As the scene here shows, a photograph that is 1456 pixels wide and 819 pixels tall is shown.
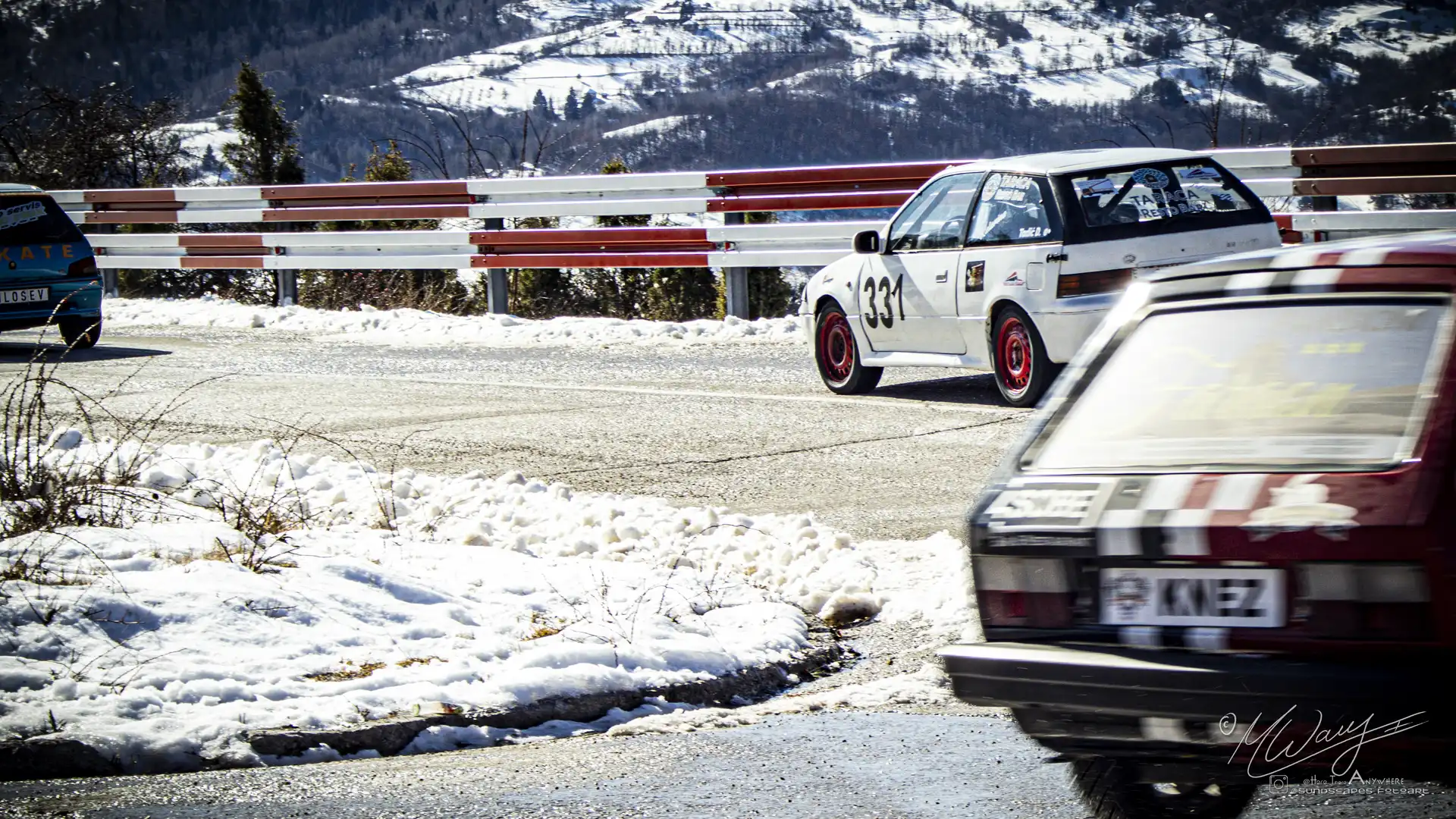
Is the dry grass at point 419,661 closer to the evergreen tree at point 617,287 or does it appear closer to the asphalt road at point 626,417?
the asphalt road at point 626,417

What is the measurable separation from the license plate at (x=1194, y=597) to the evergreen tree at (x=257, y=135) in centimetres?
2350

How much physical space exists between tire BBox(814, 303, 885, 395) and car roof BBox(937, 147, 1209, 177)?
1.65m

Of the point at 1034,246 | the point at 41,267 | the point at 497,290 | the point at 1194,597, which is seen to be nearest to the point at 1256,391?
the point at 1194,597

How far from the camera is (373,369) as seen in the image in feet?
46.8

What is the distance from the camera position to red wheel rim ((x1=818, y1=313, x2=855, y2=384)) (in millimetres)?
11727

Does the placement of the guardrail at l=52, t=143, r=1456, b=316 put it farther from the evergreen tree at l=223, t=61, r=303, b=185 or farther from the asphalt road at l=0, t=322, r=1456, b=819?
the evergreen tree at l=223, t=61, r=303, b=185

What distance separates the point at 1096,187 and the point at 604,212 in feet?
29.0

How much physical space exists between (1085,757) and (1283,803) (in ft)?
1.56

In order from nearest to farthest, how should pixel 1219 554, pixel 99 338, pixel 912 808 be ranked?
pixel 1219 554 → pixel 912 808 → pixel 99 338

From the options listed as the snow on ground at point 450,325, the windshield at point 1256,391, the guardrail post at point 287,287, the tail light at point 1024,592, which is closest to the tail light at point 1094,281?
the snow on ground at point 450,325

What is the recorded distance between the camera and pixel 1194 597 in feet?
11.3

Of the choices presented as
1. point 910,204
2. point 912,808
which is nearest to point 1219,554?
point 912,808

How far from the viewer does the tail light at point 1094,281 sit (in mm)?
9758

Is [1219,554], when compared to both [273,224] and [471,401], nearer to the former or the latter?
[471,401]
